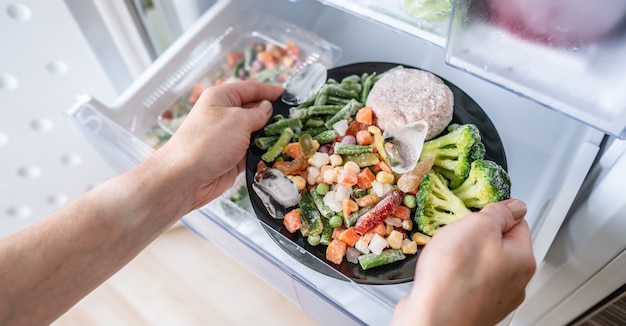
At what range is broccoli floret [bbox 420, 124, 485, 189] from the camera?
0.79 metres

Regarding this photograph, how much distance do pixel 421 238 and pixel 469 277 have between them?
7.0 inches

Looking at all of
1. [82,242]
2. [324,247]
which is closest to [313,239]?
[324,247]

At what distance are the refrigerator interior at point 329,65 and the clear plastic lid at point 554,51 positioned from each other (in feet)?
0.40

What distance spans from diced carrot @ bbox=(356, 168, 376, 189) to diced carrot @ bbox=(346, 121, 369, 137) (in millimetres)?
93

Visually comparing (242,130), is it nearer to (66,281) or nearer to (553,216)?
(66,281)

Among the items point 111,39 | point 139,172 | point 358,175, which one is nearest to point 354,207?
point 358,175

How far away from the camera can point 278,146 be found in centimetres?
89

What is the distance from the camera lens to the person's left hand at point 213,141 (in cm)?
82

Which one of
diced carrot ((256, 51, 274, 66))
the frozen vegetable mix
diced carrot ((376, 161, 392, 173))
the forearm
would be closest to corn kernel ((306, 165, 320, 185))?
the frozen vegetable mix

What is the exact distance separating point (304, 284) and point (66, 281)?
0.35m

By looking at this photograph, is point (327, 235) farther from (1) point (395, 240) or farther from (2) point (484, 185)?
(2) point (484, 185)

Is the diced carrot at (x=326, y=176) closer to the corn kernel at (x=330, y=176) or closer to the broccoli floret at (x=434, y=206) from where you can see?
the corn kernel at (x=330, y=176)

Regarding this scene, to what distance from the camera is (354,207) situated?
2.69 feet

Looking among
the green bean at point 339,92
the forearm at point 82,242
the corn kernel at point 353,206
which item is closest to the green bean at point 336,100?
the green bean at point 339,92
